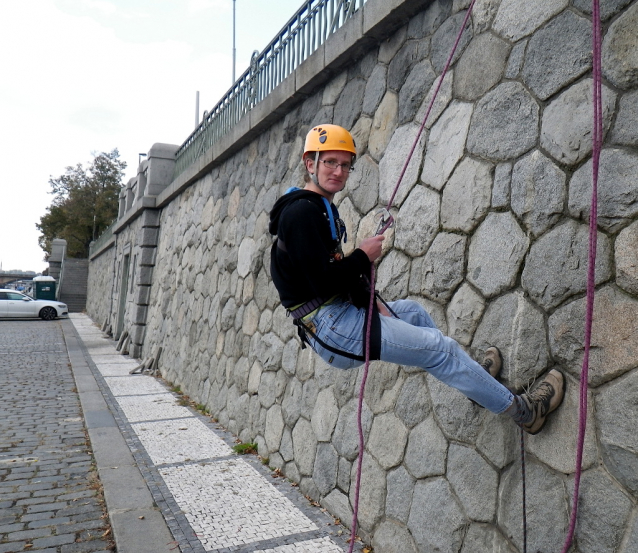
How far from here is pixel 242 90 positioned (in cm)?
775

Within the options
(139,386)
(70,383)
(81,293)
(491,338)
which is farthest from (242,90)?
(81,293)

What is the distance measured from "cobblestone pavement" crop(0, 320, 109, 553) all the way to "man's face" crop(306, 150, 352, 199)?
8.28 feet

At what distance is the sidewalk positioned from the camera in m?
3.56

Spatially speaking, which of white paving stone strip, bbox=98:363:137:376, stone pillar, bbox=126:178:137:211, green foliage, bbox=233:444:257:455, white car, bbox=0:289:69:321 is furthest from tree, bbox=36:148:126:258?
green foliage, bbox=233:444:257:455

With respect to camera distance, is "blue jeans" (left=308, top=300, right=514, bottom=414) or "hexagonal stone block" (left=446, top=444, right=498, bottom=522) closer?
"blue jeans" (left=308, top=300, right=514, bottom=414)

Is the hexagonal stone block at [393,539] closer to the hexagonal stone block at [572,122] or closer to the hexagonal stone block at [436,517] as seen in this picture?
the hexagonal stone block at [436,517]

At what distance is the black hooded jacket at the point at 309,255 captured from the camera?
254 cm

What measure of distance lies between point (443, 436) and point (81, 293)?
38.8 metres

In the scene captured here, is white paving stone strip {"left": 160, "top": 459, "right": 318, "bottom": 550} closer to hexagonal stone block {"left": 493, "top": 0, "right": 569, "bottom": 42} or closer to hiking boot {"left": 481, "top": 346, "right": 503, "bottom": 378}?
hiking boot {"left": 481, "top": 346, "right": 503, "bottom": 378}

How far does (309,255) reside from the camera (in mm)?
2533

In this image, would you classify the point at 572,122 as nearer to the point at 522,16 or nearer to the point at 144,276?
the point at 522,16

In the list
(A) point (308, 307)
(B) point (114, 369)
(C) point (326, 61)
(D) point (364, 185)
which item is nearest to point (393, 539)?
(A) point (308, 307)

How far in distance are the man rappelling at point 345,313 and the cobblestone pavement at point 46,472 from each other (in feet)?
6.83

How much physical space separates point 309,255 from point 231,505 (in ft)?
7.96
